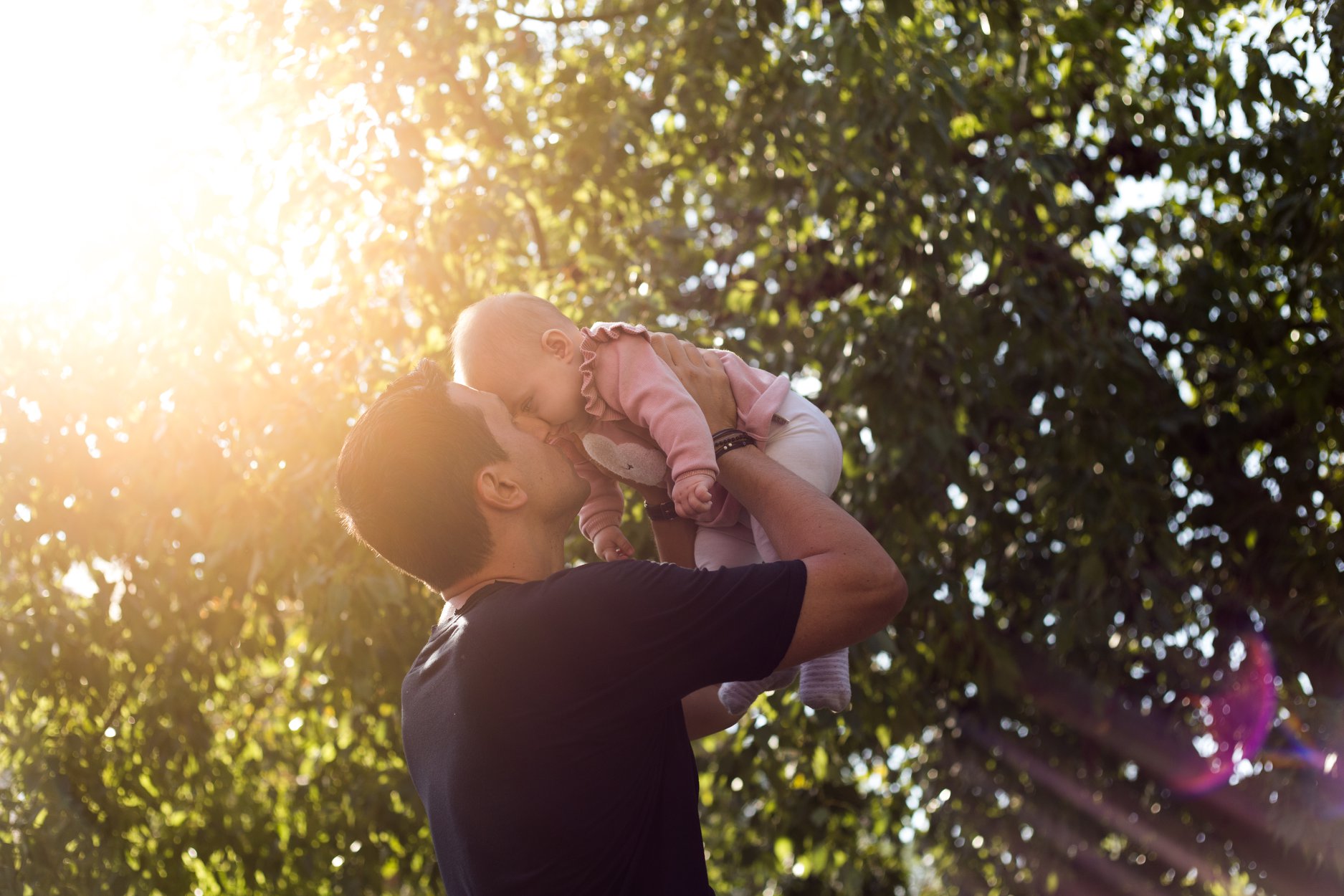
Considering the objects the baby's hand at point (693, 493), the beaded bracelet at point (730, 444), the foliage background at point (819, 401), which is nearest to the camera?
the baby's hand at point (693, 493)

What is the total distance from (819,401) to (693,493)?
2.80 metres

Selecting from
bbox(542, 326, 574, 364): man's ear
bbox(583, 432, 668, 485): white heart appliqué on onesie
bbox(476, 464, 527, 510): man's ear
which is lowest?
bbox(476, 464, 527, 510): man's ear

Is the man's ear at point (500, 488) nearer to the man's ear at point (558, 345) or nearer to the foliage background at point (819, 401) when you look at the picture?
the man's ear at point (558, 345)

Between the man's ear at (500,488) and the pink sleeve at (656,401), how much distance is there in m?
0.25

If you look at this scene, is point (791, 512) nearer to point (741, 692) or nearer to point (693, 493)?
point (693, 493)

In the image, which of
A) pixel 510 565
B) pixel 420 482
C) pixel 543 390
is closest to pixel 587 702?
pixel 510 565

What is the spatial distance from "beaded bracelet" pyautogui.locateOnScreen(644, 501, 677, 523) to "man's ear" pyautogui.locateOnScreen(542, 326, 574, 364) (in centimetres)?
33

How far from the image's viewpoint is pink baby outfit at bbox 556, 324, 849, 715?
7.11 feet

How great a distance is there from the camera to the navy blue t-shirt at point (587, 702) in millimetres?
1809

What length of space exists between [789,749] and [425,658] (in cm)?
347

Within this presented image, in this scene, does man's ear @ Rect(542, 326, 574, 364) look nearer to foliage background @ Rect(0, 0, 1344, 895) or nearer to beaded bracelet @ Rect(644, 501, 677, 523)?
beaded bracelet @ Rect(644, 501, 677, 523)

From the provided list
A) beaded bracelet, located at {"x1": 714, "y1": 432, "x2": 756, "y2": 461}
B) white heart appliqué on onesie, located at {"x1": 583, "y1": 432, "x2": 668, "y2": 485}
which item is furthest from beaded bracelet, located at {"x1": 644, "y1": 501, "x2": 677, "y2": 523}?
beaded bracelet, located at {"x1": 714, "y1": 432, "x2": 756, "y2": 461}

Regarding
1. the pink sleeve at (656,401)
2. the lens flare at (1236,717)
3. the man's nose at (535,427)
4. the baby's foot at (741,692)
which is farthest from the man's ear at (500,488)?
the lens flare at (1236,717)

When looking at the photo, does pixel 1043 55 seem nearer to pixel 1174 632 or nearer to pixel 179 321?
pixel 1174 632
